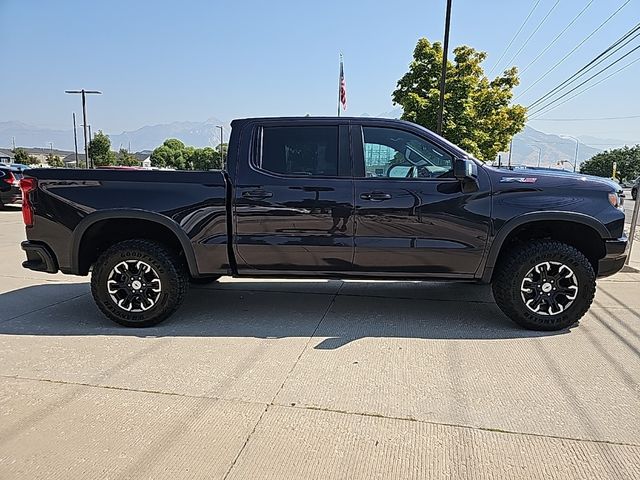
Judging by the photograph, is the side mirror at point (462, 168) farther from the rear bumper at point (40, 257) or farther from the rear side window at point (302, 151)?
the rear bumper at point (40, 257)

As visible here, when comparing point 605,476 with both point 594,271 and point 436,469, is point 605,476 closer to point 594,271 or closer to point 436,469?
Answer: point 436,469

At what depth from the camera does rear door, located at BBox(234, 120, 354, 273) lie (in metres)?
4.38

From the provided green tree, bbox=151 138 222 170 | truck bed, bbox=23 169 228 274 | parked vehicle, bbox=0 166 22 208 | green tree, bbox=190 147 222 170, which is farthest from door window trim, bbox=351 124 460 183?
green tree, bbox=190 147 222 170

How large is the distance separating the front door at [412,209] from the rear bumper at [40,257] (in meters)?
2.85

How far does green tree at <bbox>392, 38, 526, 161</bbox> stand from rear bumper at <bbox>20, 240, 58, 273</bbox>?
58.1ft

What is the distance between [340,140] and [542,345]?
A: 252 centimetres

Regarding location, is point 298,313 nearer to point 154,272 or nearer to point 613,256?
point 154,272

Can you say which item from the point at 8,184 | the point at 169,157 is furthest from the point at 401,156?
the point at 169,157

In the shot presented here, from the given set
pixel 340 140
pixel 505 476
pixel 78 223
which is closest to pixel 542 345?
pixel 505 476

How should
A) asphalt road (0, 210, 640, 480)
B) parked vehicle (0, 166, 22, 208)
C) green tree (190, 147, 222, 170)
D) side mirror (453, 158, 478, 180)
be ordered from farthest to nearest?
green tree (190, 147, 222, 170), parked vehicle (0, 166, 22, 208), side mirror (453, 158, 478, 180), asphalt road (0, 210, 640, 480)

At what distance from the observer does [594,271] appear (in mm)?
4512

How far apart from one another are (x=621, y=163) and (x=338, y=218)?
100 m

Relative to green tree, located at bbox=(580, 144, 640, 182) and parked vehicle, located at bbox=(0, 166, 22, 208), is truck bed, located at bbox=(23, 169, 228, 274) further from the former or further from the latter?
green tree, located at bbox=(580, 144, 640, 182)

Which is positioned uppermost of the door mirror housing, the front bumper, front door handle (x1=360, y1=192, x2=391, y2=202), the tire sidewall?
the door mirror housing
